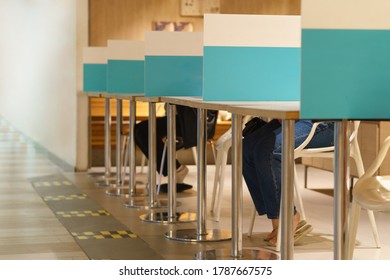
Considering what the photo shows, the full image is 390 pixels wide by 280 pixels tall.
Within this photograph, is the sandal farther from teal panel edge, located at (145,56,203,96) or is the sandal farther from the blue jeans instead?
teal panel edge, located at (145,56,203,96)

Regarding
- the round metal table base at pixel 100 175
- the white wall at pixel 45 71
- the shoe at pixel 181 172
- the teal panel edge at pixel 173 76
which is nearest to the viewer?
the teal panel edge at pixel 173 76

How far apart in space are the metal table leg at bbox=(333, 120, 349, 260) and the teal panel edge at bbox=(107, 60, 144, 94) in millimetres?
4025

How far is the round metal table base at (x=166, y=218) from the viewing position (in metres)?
5.38

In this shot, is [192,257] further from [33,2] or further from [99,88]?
[33,2]

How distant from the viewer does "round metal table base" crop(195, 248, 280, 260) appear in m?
4.14

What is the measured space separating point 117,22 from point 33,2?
4.07 metres

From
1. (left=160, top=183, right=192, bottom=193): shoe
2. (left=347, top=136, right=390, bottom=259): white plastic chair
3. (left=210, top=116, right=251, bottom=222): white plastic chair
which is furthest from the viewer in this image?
(left=160, top=183, right=192, bottom=193): shoe

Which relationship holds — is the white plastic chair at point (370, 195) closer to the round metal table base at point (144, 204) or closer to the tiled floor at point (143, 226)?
the tiled floor at point (143, 226)

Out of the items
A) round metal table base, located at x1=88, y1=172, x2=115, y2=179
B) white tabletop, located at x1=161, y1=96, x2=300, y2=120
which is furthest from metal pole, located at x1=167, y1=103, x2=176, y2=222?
round metal table base, located at x1=88, y1=172, x2=115, y2=179

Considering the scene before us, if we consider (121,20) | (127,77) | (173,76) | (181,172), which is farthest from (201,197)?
(121,20)

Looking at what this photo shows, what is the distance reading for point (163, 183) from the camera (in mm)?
7277

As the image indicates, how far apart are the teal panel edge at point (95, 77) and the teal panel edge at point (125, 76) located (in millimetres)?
1070

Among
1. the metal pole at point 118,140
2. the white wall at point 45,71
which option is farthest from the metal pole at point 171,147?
the white wall at point 45,71
